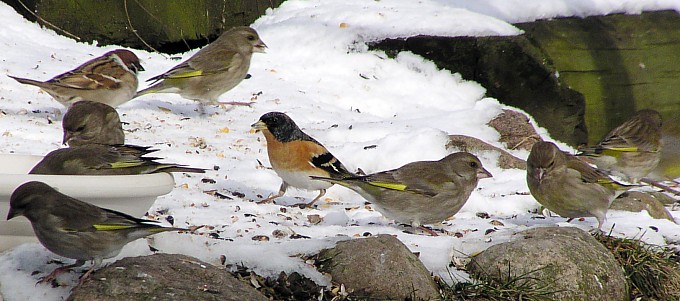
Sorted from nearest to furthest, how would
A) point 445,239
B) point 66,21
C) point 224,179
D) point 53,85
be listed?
1. point 445,239
2. point 224,179
3. point 53,85
4. point 66,21

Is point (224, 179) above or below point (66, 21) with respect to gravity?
below

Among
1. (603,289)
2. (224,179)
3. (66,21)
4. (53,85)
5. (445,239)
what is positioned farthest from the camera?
(66,21)

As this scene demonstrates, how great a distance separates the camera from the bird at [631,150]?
7.94 m

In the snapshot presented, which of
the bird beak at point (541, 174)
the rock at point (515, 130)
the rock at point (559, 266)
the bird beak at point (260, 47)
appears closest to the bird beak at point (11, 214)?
the rock at point (559, 266)

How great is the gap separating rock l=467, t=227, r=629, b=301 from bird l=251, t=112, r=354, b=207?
1759 millimetres

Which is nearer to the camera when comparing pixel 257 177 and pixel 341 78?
pixel 257 177

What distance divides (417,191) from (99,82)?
3.41 metres

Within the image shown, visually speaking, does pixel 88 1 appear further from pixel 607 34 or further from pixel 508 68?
pixel 607 34

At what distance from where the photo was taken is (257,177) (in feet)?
23.4

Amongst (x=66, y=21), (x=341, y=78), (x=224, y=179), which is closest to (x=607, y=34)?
(x=341, y=78)

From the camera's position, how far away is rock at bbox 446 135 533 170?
7883mm

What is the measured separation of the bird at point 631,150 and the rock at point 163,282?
4794mm

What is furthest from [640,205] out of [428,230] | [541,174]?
[428,230]

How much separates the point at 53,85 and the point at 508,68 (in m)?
4.97
